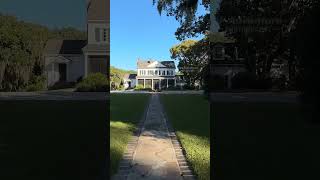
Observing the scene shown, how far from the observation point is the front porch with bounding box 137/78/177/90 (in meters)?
5.37

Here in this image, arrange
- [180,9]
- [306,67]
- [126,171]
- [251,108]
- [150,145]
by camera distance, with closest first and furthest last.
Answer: [306,67]
[251,108]
[180,9]
[126,171]
[150,145]

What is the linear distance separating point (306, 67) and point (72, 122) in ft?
8.58

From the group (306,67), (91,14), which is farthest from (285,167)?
(91,14)

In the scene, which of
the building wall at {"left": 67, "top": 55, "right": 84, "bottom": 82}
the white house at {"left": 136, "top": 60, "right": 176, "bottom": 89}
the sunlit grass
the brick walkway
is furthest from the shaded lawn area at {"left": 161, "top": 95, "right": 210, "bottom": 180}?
the building wall at {"left": 67, "top": 55, "right": 84, "bottom": 82}

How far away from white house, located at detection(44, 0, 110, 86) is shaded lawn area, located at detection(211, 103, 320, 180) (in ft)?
4.46

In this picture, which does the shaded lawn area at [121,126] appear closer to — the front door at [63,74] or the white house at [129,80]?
the white house at [129,80]

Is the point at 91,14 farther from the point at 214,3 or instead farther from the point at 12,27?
the point at 214,3

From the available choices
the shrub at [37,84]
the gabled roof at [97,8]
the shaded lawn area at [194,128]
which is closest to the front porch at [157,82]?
the shaded lawn area at [194,128]

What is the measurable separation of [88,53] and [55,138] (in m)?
1.12

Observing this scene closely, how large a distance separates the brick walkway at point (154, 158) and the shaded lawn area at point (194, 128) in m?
0.26

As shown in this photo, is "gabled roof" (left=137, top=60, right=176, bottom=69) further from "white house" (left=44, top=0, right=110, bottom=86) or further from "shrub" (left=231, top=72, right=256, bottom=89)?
"shrub" (left=231, top=72, right=256, bottom=89)

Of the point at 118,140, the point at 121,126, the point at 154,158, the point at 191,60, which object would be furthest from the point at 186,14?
the point at 121,126

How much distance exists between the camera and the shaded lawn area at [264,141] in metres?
5.20

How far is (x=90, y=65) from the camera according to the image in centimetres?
498
